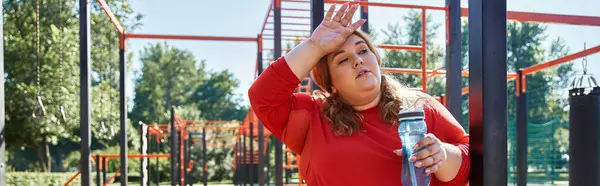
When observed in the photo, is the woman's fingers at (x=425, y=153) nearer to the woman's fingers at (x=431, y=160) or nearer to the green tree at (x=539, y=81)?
the woman's fingers at (x=431, y=160)

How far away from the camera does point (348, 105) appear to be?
1.62 meters

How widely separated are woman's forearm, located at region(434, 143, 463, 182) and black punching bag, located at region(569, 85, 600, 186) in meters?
2.11

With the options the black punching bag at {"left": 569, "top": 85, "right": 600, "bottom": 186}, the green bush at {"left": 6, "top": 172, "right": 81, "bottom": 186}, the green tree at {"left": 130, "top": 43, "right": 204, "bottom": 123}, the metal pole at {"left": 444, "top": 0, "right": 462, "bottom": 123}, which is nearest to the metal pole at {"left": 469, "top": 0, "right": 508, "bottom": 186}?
the black punching bag at {"left": 569, "top": 85, "right": 600, "bottom": 186}

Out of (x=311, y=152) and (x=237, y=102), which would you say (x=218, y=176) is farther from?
(x=311, y=152)

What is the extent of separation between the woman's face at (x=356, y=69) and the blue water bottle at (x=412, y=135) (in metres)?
0.36

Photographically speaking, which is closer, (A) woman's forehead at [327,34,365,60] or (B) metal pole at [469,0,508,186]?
(B) metal pole at [469,0,508,186]

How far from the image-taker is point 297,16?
240 inches

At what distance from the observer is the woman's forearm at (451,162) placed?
49.4 inches

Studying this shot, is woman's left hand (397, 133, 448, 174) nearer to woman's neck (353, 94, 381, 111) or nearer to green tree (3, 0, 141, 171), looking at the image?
woman's neck (353, 94, 381, 111)

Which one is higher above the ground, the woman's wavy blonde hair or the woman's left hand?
the woman's wavy blonde hair

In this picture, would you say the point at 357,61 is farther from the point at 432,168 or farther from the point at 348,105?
the point at 432,168

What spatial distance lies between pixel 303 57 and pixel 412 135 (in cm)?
41

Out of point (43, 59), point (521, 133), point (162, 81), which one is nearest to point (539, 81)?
point (43, 59)

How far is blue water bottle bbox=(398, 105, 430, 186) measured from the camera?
3.77 feet
